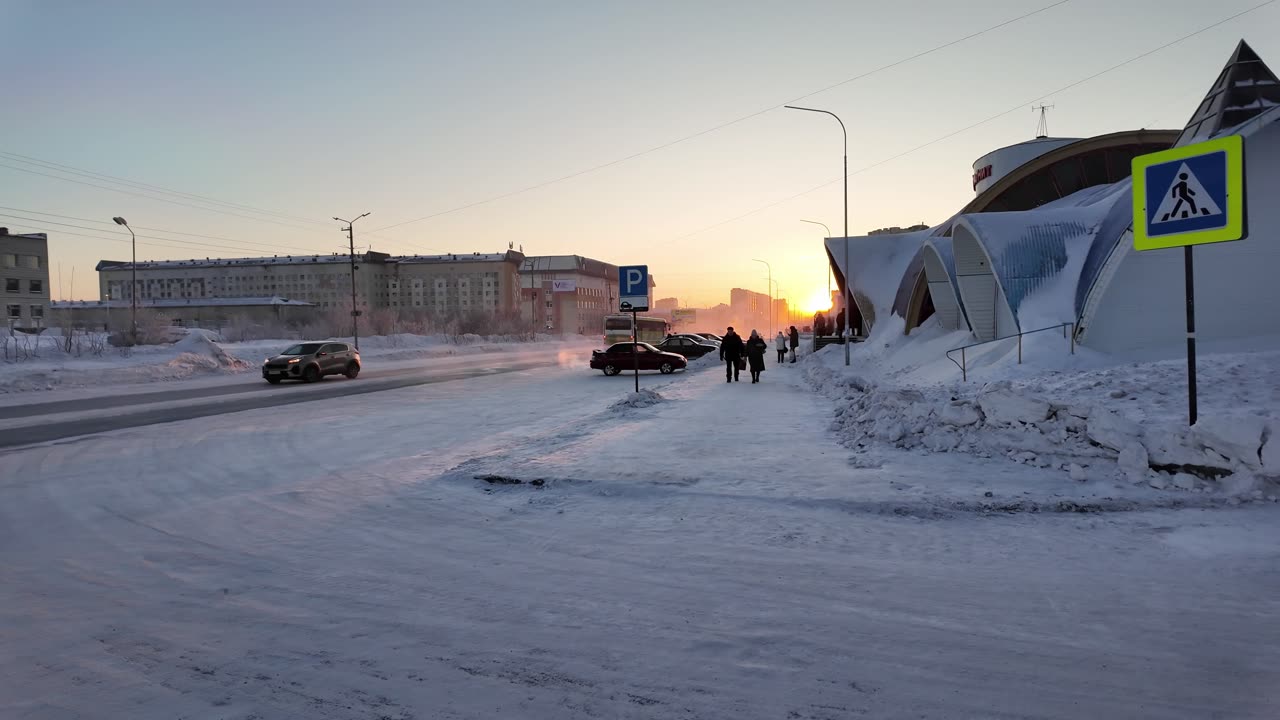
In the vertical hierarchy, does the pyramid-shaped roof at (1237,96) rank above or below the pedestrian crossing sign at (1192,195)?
above

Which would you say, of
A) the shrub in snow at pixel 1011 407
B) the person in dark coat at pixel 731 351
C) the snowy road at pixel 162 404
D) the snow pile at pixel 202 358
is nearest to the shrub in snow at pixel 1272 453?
the shrub in snow at pixel 1011 407

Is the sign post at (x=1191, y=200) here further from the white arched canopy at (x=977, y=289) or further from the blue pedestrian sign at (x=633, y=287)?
the white arched canopy at (x=977, y=289)

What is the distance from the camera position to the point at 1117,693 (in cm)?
328

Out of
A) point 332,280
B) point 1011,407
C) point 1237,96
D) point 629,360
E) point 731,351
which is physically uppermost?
point 332,280

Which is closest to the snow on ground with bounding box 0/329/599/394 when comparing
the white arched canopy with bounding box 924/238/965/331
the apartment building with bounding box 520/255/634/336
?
the white arched canopy with bounding box 924/238/965/331

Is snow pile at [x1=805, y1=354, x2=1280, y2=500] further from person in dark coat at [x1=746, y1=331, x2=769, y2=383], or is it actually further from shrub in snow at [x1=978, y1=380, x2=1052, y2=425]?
person in dark coat at [x1=746, y1=331, x2=769, y2=383]

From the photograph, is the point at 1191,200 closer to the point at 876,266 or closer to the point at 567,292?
the point at 876,266

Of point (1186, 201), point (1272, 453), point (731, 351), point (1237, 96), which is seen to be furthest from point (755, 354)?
point (1272, 453)

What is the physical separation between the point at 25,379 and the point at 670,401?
22213 mm

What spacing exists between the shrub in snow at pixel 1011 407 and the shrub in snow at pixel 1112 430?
0.68m

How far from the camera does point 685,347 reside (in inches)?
1575

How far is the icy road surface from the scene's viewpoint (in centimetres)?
333

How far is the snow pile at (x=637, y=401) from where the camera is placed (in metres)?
15.4

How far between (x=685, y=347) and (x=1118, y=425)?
32.3 meters
